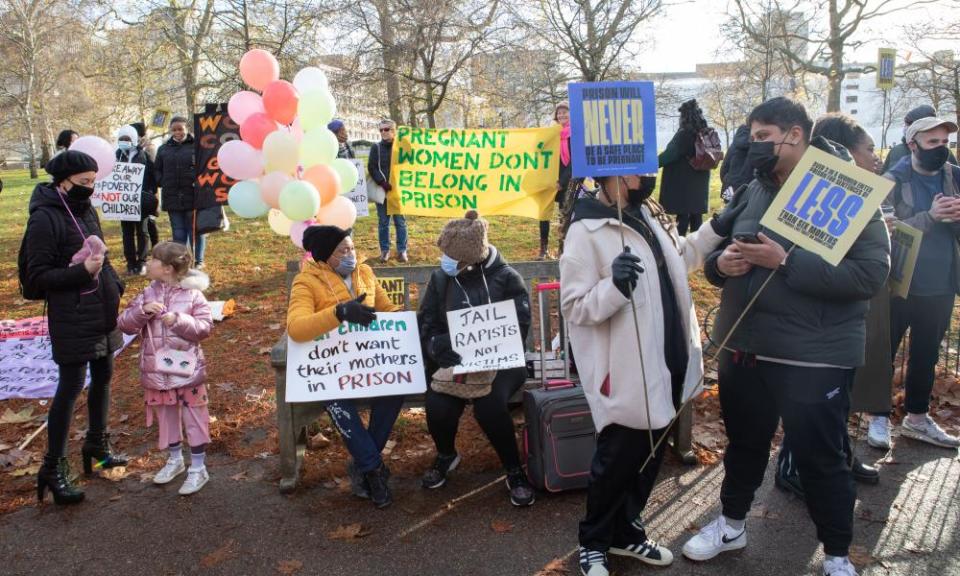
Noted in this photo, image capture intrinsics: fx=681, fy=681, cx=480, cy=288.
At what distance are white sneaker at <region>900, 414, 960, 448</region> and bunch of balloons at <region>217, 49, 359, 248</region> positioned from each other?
4.36 meters

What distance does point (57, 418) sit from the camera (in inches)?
158

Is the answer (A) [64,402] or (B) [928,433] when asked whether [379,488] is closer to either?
(A) [64,402]

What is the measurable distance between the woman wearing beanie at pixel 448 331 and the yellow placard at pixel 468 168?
312 cm

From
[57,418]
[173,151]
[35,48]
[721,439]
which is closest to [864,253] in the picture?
[721,439]

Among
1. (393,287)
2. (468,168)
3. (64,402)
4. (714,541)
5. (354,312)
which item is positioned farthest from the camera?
(468,168)

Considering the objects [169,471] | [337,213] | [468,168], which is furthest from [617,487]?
[468,168]

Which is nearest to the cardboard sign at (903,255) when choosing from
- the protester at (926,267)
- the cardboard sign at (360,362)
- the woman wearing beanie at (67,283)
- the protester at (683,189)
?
the protester at (926,267)

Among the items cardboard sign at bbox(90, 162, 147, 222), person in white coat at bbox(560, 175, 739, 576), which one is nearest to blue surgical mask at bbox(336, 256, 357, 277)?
person in white coat at bbox(560, 175, 739, 576)

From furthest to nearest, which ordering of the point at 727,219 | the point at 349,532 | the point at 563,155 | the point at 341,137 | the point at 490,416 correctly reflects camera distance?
the point at 341,137
the point at 563,155
the point at 490,416
the point at 349,532
the point at 727,219

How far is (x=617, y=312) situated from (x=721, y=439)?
7.34ft

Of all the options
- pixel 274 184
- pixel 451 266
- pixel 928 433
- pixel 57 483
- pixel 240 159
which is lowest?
pixel 928 433

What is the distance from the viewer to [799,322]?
2.82 meters

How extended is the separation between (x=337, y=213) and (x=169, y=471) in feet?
7.64

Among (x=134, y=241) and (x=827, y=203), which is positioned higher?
(x=827, y=203)
